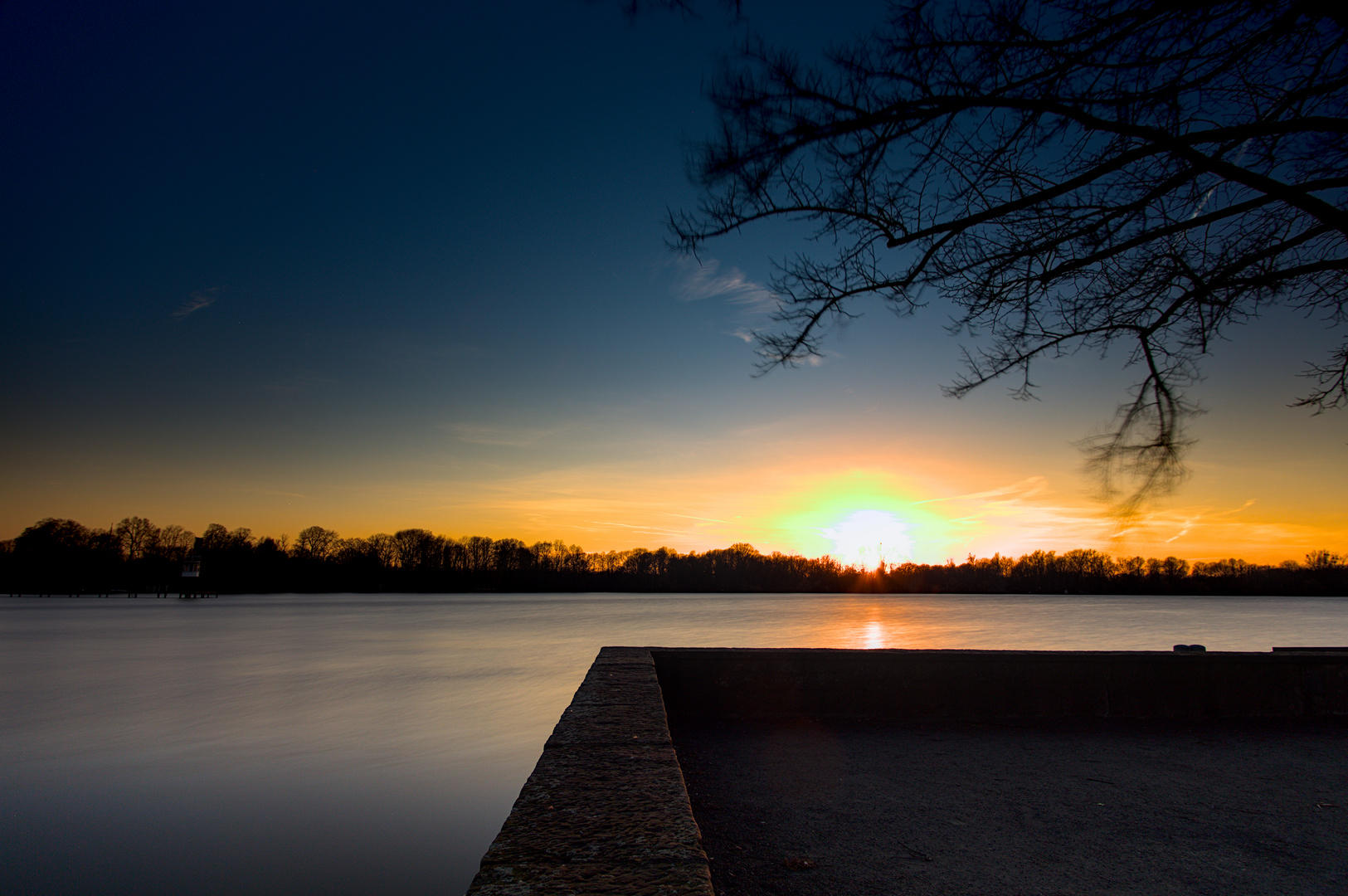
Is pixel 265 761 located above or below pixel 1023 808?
below

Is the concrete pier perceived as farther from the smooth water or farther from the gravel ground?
the smooth water

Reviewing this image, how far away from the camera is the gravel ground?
91.8 inches

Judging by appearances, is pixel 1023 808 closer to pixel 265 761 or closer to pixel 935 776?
pixel 935 776

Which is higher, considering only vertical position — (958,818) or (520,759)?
(958,818)

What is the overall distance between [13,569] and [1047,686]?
Result: 14541cm

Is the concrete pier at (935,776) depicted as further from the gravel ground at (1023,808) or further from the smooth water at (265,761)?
the smooth water at (265,761)

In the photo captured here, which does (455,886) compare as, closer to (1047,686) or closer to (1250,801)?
(1047,686)

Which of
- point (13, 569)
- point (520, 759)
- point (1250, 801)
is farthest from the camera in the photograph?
point (13, 569)

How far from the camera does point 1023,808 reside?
9.68ft

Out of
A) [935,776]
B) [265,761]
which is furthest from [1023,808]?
[265,761]

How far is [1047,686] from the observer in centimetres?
470

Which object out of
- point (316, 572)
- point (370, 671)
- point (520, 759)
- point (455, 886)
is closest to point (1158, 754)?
point (455, 886)

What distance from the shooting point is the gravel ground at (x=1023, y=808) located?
2332 mm

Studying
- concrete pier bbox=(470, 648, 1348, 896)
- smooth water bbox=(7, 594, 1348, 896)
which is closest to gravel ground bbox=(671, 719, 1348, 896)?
concrete pier bbox=(470, 648, 1348, 896)
